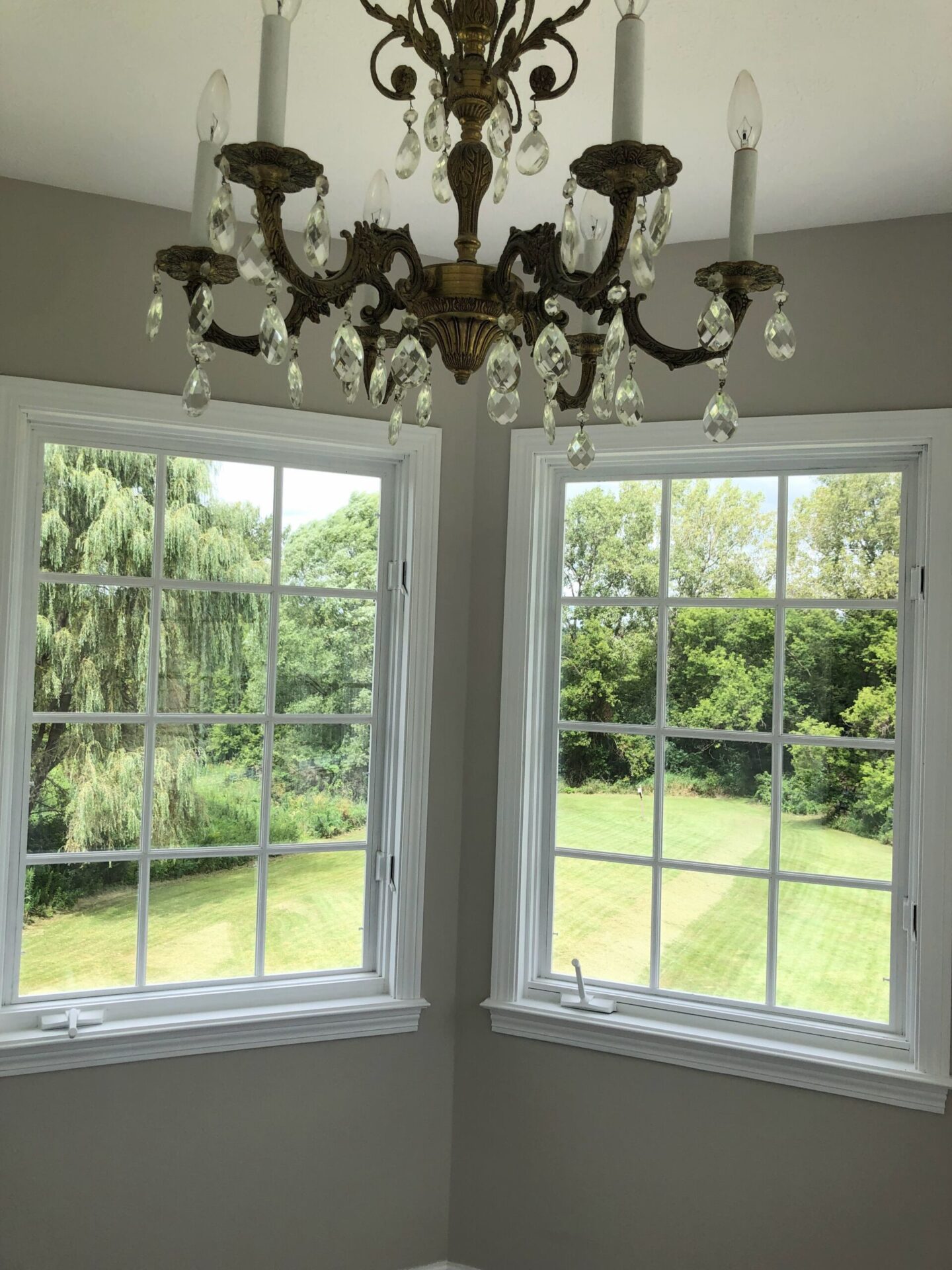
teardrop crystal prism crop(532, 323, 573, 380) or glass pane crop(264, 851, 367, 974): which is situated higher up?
teardrop crystal prism crop(532, 323, 573, 380)

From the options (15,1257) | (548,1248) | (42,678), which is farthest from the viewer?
(548,1248)

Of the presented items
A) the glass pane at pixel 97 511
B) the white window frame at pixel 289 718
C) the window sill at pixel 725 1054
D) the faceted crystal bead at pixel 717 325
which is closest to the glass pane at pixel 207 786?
the white window frame at pixel 289 718

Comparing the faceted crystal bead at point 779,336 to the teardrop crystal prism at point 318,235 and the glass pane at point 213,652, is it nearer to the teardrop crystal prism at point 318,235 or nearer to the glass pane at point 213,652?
the teardrop crystal prism at point 318,235

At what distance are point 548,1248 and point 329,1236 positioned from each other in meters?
0.55

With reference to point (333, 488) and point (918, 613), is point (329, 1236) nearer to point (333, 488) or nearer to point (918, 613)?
point (333, 488)

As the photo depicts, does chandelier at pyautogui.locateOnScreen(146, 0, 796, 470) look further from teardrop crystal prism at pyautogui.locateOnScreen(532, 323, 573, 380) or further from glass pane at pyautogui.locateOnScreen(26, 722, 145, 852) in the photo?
glass pane at pyautogui.locateOnScreen(26, 722, 145, 852)

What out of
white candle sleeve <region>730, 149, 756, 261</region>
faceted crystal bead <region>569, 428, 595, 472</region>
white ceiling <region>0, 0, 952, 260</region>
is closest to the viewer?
white candle sleeve <region>730, 149, 756, 261</region>

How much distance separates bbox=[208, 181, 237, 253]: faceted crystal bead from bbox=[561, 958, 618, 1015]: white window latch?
2097 mm

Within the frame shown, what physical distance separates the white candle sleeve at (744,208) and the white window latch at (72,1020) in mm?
2138

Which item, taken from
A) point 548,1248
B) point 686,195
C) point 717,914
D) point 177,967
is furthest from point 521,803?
point 686,195

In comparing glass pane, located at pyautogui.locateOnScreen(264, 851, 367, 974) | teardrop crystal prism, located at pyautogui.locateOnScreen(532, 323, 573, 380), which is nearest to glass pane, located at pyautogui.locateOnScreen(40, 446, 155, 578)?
glass pane, located at pyautogui.locateOnScreen(264, 851, 367, 974)

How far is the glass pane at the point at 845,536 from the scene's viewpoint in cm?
243

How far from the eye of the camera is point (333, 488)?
8.81ft

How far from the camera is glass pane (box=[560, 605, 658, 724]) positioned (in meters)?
2.65
